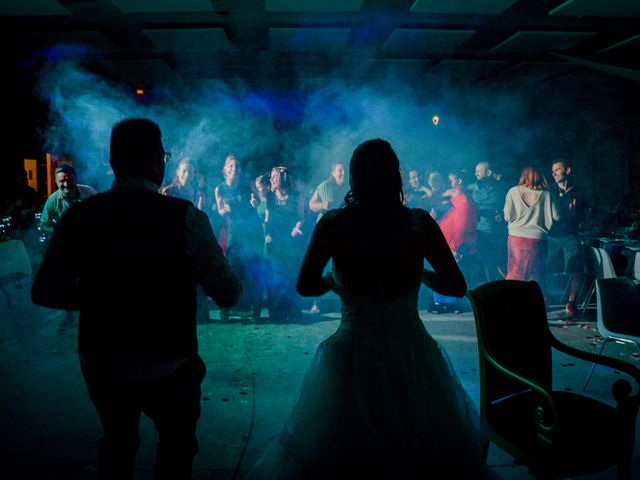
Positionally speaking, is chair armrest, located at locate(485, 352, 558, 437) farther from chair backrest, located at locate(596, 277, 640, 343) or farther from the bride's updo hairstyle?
chair backrest, located at locate(596, 277, 640, 343)

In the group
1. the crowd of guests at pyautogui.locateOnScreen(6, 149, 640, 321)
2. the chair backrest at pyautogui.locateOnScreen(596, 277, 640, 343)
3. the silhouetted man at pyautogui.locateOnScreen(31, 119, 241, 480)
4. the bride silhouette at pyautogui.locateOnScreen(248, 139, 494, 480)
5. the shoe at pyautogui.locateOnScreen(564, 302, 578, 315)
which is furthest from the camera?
the shoe at pyautogui.locateOnScreen(564, 302, 578, 315)

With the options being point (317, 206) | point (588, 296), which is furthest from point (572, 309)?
point (317, 206)

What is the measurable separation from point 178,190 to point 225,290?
453 cm

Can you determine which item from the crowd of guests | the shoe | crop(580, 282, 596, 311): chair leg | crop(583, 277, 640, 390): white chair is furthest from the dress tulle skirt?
crop(580, 282, 596, 311): chair leg

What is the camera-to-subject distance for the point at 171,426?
179cm

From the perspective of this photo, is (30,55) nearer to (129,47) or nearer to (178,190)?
(129,47)

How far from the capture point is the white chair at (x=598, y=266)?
5505mm

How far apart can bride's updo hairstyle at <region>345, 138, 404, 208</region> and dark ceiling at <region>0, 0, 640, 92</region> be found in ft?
17.6

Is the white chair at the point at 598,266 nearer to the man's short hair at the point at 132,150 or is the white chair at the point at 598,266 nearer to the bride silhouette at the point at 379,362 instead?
the bride silhouette at the point at 379,362

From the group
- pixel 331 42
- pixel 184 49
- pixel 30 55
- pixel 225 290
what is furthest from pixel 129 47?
pixel 225 290

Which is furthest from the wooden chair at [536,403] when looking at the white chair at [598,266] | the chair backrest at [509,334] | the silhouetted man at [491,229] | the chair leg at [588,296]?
the silhouetted man at [491,229]

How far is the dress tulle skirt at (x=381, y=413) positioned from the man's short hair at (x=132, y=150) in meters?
0.94

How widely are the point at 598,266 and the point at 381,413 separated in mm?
4999

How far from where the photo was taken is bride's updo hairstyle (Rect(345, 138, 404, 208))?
191cm
